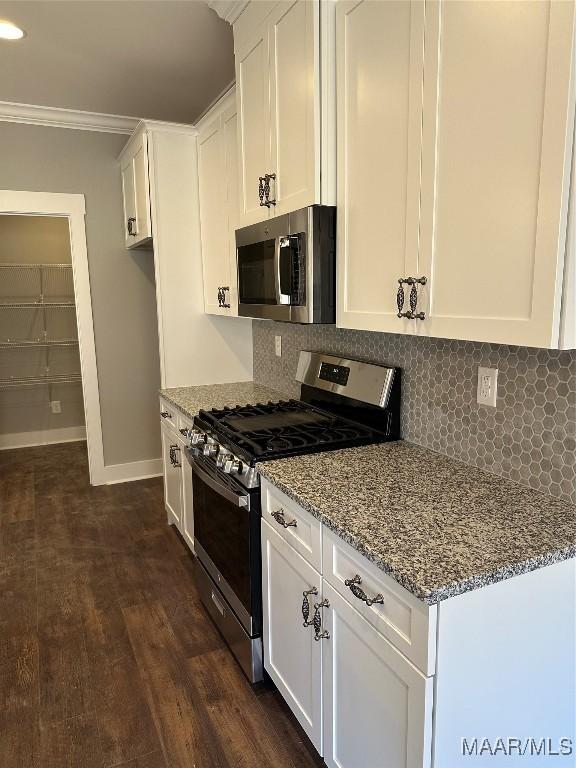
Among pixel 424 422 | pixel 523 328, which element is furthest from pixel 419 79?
pixel 424 422

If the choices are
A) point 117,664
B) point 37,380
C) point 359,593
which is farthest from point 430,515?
point 37,380

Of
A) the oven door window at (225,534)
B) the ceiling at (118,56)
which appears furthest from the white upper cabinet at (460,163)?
the ceiling at (118,56)

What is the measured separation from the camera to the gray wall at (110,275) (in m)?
3.57

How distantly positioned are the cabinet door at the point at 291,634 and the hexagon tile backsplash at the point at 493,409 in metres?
0.62

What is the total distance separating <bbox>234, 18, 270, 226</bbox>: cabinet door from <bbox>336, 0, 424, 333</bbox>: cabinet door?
0.45m

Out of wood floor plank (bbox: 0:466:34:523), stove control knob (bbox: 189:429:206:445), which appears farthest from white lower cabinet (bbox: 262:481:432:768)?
wood floor plank (bbox: 0:466:34:523)

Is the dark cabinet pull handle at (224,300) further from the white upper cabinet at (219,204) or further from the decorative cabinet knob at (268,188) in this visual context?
the decorative cabinet knob at (268,188)

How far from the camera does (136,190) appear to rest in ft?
10.8

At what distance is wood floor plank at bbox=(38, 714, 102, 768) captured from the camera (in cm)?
166

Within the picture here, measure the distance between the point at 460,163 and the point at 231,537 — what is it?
1471 millimetres

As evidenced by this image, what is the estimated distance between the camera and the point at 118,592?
2.63 m

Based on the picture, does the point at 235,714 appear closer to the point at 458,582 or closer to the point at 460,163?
the point at 458,582

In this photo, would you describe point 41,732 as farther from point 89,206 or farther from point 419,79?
point 89,206

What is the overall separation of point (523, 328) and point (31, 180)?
141 inches
